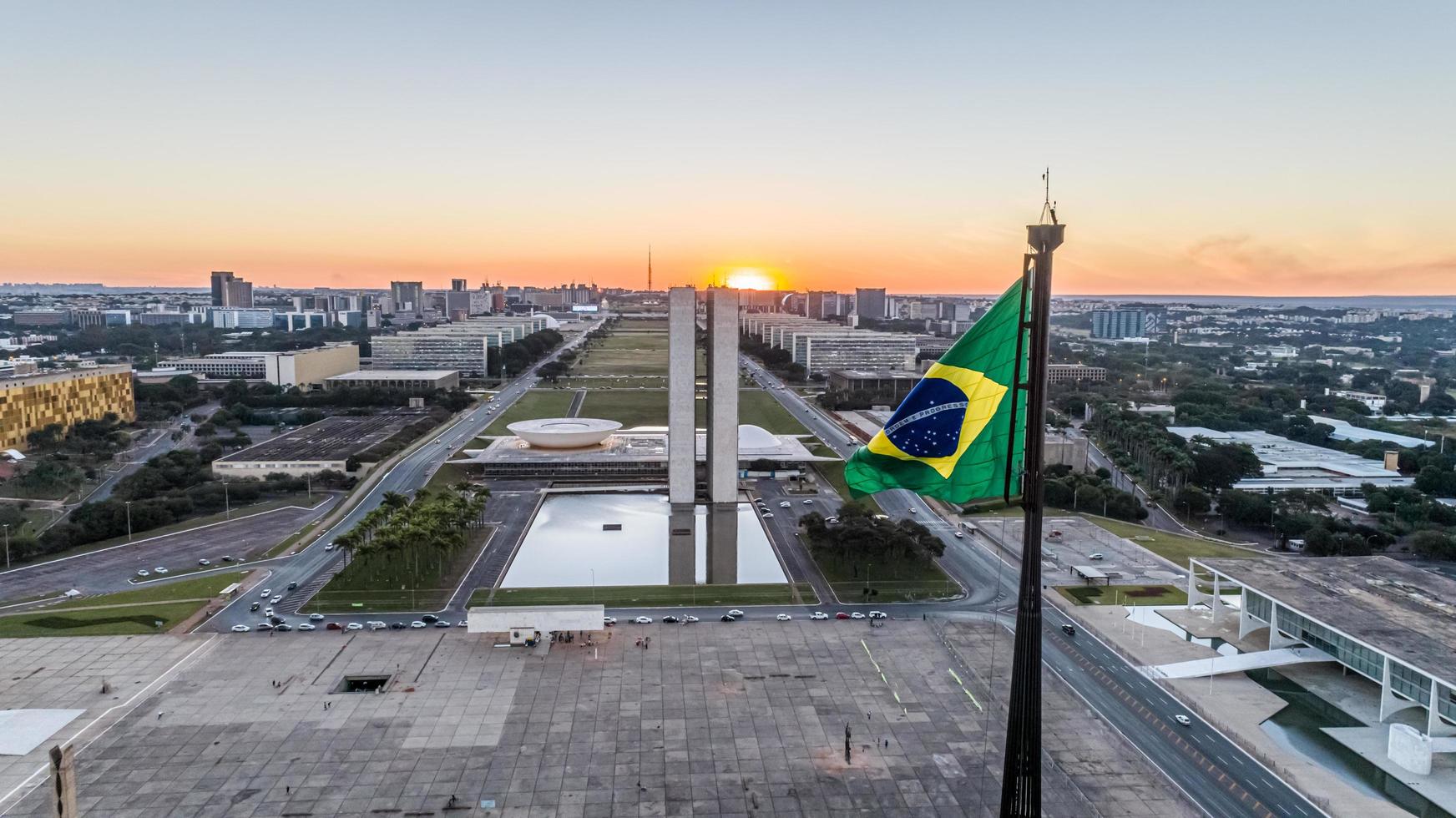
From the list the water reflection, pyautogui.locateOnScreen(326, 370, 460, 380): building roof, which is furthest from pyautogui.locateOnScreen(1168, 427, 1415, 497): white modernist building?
pyautogui.locateOnScreen(326, 370, 460, 380): building roof

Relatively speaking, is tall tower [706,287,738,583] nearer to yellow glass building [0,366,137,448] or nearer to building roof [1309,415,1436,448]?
yellow glass building [0,366,137,448]

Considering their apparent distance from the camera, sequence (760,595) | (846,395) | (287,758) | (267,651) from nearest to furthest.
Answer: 1. (287,758)
2. (267,651)
3. (760,595)
4. (846,395)

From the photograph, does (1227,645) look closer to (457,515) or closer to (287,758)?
(287,758)

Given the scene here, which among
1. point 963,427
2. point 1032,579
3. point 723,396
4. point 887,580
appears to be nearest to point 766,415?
point 723,396

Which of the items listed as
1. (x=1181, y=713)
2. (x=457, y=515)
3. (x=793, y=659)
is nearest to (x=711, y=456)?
(x=457, y=515)

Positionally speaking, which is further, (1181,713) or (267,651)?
(267,651)

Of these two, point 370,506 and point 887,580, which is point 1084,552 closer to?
point 887,580

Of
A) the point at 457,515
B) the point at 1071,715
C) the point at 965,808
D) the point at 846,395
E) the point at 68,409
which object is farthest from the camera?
the point at 846,395
